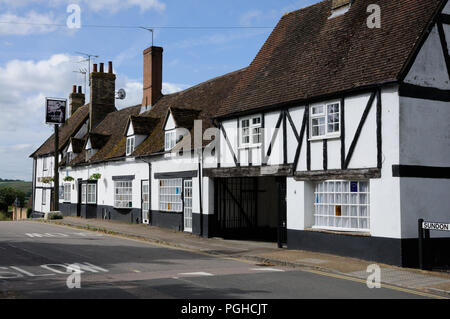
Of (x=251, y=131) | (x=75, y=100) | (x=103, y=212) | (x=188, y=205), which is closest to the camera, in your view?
(x=251, y=131)

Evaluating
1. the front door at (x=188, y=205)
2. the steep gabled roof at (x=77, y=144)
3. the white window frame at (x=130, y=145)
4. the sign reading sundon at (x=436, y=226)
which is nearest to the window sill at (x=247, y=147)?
the front door at (x=188, y=205)

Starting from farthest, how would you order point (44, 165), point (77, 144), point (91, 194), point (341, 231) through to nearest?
1. point (44, 165)
2. point (77, 144)
3. point (91, 194)
4. point (341, 231)

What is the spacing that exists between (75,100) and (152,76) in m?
17.6

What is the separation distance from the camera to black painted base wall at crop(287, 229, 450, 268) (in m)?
13.3

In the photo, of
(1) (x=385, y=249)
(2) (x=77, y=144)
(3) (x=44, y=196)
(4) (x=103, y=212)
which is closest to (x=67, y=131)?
(2) (x=77, y=144)

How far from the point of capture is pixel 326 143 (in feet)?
51.5

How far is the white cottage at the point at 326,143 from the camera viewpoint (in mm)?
13805

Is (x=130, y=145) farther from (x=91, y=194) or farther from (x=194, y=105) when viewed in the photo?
(x=91, y=194)

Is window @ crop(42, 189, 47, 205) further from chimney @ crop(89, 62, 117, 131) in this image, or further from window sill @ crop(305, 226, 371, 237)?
window sill @ crop(305, 226, 371, 237)

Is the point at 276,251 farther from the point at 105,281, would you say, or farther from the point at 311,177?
the point at 105,281

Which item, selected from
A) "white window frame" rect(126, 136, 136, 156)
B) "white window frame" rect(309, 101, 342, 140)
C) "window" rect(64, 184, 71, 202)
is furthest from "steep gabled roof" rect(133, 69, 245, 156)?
"window" rect(64, 184, 71, 202)

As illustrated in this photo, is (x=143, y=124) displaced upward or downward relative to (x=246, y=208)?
upward

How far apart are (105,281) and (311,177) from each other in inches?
317

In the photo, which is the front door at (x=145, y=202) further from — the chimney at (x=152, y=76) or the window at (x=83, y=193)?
the window at (x=83, y=193)
